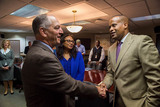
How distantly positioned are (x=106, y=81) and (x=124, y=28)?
74cm

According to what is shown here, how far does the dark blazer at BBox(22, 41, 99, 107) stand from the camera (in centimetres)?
84

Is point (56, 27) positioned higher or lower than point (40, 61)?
higher

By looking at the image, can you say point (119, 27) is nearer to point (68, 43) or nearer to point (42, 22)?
point (42, 22)

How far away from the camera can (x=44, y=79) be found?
85 cm

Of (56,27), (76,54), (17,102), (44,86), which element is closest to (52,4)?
(76,54)

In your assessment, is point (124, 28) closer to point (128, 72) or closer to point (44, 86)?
point (128, 72)

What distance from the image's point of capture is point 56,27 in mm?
1082

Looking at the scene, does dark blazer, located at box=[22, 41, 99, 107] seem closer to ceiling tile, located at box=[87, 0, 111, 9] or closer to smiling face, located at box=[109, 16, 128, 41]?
smiling face, located at box=[109, 16, 128, 41]

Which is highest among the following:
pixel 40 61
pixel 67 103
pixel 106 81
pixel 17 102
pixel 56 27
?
pixel 56 27

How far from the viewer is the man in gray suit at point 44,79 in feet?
2.77

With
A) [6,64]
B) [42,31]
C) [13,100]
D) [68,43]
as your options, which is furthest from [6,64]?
[42,31]

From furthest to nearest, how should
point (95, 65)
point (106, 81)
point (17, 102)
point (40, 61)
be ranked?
point (95, 65) < point (17, 102) < point (106, 81) < point (40, 61)

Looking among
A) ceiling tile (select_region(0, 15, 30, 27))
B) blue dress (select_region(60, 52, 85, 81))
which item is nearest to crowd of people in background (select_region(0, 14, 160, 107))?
blue dress (select_region(60, 52, 85, 81))

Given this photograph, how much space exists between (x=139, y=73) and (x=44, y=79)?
910 millimetres
